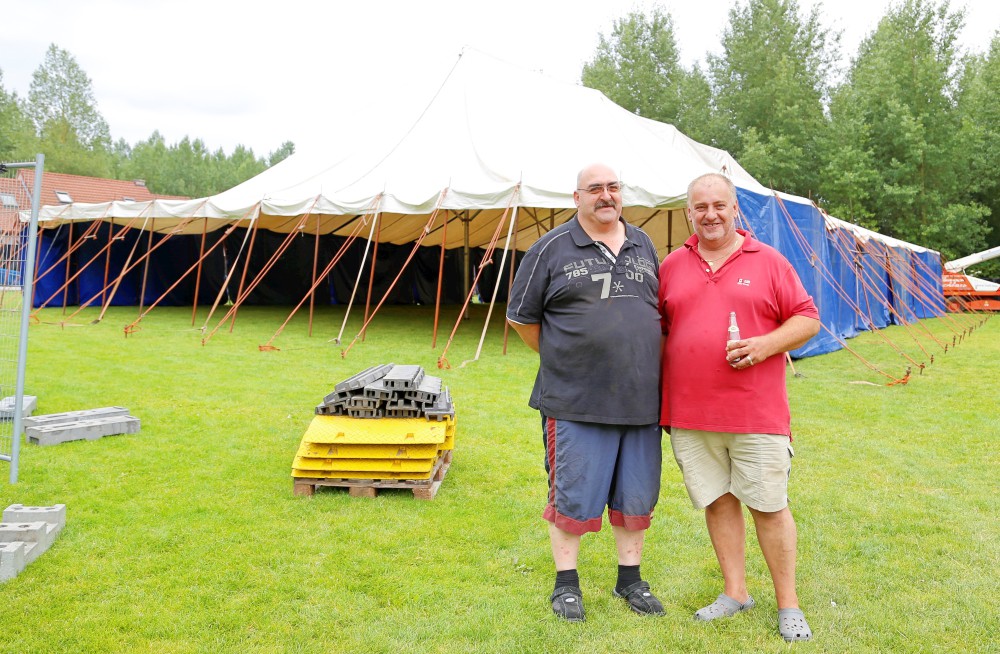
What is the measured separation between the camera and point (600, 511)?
2854 millimetres

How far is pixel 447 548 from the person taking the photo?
355 centimetres

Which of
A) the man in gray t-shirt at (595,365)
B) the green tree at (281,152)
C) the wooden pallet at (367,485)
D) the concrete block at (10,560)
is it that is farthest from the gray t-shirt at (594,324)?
the green tree at (281,152)

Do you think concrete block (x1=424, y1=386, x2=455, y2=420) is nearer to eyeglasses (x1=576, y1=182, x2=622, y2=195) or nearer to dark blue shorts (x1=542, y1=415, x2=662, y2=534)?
dark blue shorts (x1=542, y1=415, x2=662, y2=534)

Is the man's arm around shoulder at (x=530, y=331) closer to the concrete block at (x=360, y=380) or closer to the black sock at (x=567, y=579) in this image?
the black sock at (x=567, y=579)

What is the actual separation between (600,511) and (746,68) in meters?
34.7

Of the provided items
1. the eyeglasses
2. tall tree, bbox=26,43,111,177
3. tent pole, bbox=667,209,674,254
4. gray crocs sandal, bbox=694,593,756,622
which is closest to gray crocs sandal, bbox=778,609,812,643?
gray crocs sandal, bbox=694,593,756,622

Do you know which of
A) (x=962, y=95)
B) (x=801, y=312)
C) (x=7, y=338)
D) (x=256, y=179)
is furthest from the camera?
(x=962, y=95)

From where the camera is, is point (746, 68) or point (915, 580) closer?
point (915, 580)

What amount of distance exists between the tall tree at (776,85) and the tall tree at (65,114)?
41.1 metres

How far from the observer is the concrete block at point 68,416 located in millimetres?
5254

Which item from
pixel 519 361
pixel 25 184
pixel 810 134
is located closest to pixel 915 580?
pixel 25 184

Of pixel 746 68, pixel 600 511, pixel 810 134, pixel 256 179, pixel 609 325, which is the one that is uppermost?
pixel 746 68

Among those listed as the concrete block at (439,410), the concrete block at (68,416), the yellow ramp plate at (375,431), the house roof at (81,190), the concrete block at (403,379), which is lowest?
the concrete block at (68,416)

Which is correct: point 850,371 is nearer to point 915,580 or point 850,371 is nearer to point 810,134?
point 915,580
